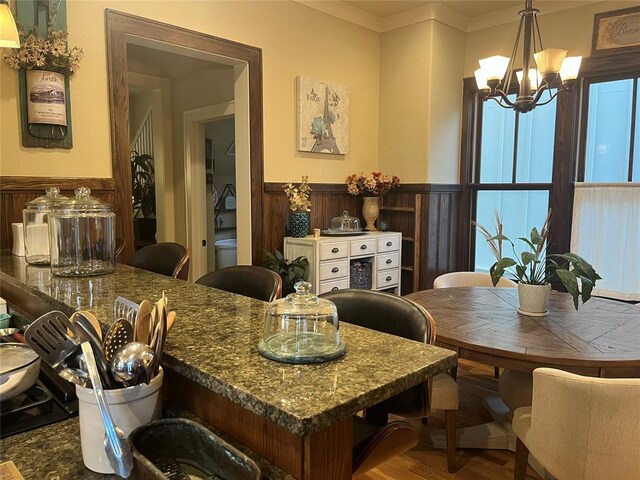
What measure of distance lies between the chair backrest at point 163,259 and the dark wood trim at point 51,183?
1.97ft

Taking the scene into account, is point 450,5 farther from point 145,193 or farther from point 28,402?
point 28,402

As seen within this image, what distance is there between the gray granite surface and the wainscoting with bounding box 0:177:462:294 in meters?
2.85

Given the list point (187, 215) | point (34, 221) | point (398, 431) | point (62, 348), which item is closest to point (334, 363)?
point (398, 431)

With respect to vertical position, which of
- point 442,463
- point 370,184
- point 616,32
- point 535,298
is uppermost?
point 616,32

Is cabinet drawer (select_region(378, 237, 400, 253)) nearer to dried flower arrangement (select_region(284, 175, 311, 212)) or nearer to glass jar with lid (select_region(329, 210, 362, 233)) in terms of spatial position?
glass jar with lid (select_region(329, 210, 362, 233))

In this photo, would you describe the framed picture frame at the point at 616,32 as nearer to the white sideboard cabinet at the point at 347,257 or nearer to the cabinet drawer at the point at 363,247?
the white sideboard cabinet at the point at 347,257

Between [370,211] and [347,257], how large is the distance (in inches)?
30.4

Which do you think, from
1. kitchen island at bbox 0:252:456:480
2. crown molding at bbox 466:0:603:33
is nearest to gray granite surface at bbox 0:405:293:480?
kitchen island at bbox 0:252:456:480

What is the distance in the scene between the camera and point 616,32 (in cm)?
368

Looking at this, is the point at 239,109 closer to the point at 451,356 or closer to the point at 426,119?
the point at 426,119

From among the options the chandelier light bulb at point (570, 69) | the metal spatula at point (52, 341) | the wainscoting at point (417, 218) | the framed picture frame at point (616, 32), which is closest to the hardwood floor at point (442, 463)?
the metal spatula at point (52, 341)

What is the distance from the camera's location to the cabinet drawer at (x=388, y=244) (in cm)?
415

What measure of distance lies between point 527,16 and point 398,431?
2472mm

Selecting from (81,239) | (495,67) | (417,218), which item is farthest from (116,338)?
(417,218)
